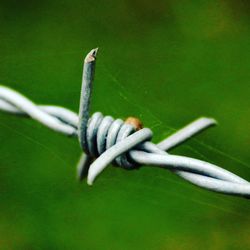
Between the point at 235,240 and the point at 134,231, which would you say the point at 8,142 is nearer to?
the point at 134,231

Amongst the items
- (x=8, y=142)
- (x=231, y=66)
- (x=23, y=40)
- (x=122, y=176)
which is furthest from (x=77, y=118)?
(x=23, y=40)

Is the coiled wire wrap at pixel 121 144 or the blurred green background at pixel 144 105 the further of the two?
the blurred green background at pixel 144 105

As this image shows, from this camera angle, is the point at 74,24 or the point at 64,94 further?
the point at 74,24

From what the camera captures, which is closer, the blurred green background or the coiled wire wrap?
the coiled wire wrap

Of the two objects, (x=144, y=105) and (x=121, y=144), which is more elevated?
(x=144, y=105)
